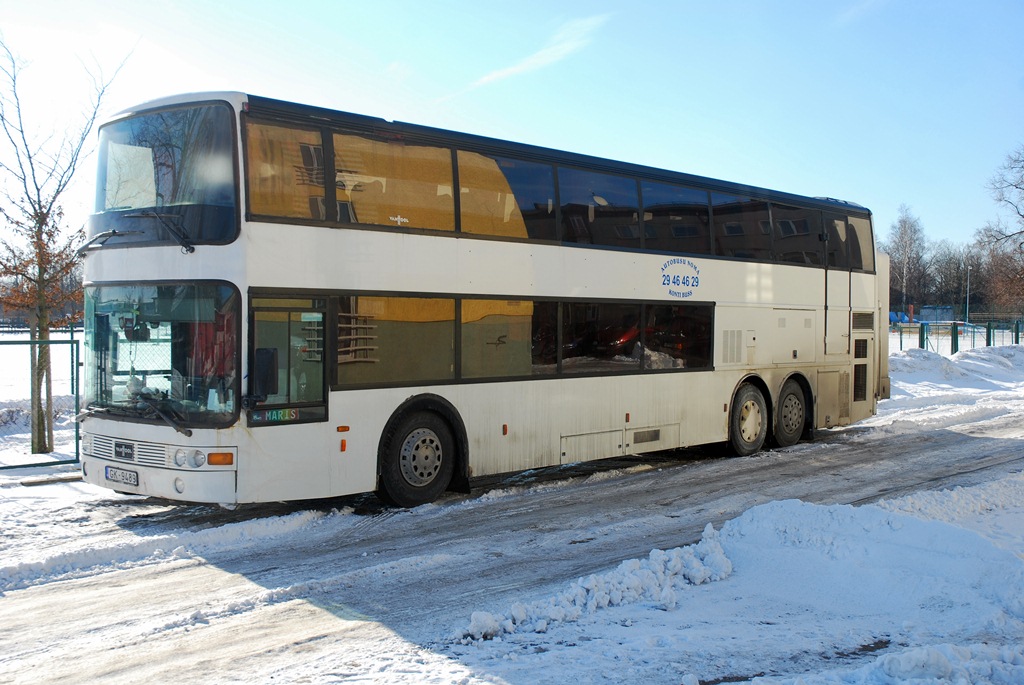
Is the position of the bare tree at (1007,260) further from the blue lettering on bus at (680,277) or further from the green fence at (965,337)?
the blue lettering on bus at (680,277)

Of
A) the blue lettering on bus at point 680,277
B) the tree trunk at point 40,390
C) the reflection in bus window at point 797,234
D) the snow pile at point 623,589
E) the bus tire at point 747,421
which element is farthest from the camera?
the reflection in bus window at point 797,234

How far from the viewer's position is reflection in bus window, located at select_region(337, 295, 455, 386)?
948 centimetres

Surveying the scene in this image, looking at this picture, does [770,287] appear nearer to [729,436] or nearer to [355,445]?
[729,436]

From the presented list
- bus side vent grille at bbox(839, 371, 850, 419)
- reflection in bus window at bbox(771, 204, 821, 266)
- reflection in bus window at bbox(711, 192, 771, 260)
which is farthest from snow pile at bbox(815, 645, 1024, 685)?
bus side vent grille at bbox(839, 371, 850, 419)

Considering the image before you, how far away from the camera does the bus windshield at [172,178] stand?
8641 millimetres

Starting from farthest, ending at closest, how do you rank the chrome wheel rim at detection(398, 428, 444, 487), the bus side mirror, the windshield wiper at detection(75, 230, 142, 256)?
1. the chrome wheel rim at detection(398, 428, 444, 487)
2. the windshield wiper at detection(75, 230, 142, 256)
3. the bus side mirror

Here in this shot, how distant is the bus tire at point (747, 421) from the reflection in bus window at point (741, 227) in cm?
228

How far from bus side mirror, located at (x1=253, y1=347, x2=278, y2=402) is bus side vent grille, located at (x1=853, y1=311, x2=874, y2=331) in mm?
12570

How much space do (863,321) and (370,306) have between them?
1161 centimetres

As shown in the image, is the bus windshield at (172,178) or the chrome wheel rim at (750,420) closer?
the bus windshield at (172,178)

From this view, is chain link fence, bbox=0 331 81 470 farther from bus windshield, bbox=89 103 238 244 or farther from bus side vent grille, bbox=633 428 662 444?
bus side vent grille, bbox=633 428 662 444

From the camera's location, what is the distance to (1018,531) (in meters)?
8.95

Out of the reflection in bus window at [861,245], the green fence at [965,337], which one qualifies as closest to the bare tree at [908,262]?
the green fence at [965,337]

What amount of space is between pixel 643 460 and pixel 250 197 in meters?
8.26
